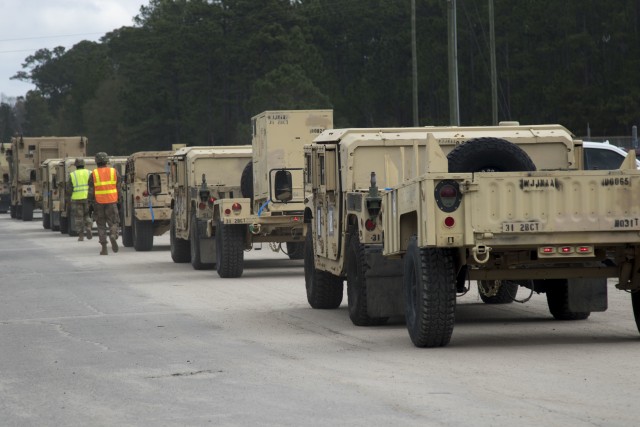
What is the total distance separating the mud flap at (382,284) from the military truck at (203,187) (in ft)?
32.8

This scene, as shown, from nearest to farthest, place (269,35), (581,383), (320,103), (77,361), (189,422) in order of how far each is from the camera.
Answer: (189,422)
(581,383)
(77,361)
(320,103)
(269,35)

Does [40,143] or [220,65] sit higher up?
[220,65]

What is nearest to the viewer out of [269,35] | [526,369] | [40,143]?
[526,369]

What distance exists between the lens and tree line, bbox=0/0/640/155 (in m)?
73.9

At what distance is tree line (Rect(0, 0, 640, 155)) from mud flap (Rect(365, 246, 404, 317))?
5556 centimetres

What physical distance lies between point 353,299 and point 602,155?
32.0 ft

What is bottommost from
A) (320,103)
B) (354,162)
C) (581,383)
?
(581,383)

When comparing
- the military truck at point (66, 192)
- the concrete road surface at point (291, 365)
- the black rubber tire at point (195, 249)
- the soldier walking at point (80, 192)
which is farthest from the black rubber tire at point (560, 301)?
the military truck at point (66, 192)

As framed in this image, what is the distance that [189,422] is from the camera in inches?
346

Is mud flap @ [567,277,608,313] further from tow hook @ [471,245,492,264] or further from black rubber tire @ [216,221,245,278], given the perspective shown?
black rubber tire @ [216,221,245,278]

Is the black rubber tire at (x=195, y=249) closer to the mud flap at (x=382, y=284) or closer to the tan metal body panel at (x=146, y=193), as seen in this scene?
the tan metal body panel at (x=146, y=193)

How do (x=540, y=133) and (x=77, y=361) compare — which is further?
(x=540, y=133)

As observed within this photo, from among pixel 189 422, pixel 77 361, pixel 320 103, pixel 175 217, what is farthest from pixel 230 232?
pixel 320 103

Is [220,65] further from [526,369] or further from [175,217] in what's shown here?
[526,369]
